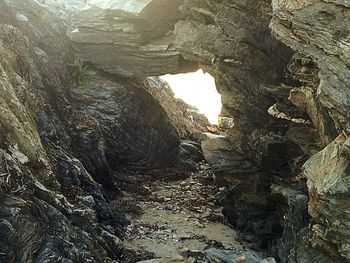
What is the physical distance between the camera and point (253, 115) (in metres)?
24.0

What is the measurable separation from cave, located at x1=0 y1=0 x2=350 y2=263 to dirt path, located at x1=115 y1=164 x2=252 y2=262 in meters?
0.11

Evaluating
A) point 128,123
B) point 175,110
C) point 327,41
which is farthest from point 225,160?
point 175,110

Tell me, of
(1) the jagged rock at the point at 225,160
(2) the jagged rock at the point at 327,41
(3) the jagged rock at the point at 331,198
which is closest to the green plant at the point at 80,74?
(1) the jagged rock at the point at 225,160

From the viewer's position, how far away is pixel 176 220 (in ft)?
78.2

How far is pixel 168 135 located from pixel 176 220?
1221 cm

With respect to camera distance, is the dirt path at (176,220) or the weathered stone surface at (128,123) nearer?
the dirt path at (176,220)

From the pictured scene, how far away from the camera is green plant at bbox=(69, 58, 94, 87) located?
30531mm

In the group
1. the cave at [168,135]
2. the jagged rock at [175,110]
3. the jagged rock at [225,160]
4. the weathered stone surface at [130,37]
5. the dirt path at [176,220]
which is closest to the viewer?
the cave at [168,135]

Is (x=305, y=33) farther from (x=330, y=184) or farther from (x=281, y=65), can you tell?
(x=281, y=65)

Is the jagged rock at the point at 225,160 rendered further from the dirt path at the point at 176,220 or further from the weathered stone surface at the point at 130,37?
the weathered stone surface at the point at 130,37

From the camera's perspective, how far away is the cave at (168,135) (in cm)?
1379

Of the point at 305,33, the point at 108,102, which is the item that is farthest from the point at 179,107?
the point at 305,33

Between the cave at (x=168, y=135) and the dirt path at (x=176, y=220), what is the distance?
0.36 feet

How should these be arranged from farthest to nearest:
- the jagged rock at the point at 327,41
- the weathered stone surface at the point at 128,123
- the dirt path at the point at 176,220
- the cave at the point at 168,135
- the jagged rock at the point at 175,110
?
the jagged rock at the point at 175,110 < the weathered stone surface at the point at 128,123 < the dirt path at the point at 176,220 < the cave at the point at 168,135 < the jagged rock at the point at 327,41
